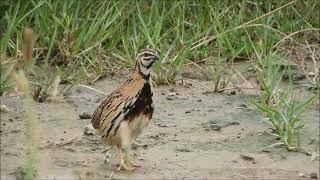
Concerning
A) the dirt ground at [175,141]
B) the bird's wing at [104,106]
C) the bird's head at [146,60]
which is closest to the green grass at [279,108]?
the dirt ground at [175,141]

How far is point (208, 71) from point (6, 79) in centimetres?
176

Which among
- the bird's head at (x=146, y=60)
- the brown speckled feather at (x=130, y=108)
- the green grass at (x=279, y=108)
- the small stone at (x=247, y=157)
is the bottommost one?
the small stone at (x=247, y=157)

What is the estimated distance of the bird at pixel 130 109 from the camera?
5578 millimetres

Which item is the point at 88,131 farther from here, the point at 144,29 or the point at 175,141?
the point at 144,29

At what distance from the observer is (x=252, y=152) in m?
6.03

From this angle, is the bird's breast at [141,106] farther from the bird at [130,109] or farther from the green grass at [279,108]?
the green grass at [279,108]

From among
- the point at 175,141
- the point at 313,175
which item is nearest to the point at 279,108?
the point at 175,141

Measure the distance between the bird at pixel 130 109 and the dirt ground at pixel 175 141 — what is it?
0.71ft

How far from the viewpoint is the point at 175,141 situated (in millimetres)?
6340

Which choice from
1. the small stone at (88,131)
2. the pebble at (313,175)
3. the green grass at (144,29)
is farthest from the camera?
the green grass at (144,29)

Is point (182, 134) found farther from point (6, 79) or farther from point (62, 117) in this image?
point (6, 79)

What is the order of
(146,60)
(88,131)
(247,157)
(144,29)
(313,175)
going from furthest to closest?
(144,29) < (88,131) < (247,157) < (146,60) < (313,175)

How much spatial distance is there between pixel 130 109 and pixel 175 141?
83 centimetres

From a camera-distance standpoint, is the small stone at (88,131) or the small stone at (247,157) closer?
the small stone at (247,157)
